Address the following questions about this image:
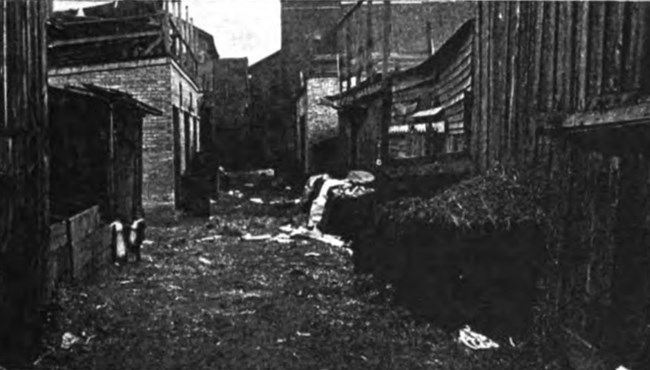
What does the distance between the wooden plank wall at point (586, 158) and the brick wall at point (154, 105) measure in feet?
34.1

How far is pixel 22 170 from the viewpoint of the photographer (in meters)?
4.94

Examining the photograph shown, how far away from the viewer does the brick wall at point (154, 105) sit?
50.0 ft

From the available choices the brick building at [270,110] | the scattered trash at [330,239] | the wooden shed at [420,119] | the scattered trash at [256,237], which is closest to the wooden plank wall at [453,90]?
the wooden shed at [420,119]

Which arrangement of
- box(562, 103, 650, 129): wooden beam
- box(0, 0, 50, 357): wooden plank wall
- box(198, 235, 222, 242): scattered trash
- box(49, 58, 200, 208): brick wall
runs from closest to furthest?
1. box(562, 103, 650, 129): wooden beam
2. box(0, 0, 50, 357): wooden plank wall
3. box(198, 235, 222, 242): scattered trash
4. box(49, 58, 200, 208): brick wall

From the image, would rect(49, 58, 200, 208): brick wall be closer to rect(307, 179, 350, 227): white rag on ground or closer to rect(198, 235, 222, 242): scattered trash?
rect(198, 235, 222, 242): scattered trash

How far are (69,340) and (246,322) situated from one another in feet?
6.01

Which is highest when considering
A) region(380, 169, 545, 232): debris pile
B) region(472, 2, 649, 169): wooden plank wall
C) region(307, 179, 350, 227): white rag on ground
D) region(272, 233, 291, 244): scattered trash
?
region(472, 2, 649, 169): wooden plank wall

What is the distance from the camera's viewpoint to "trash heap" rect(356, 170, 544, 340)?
5703mm

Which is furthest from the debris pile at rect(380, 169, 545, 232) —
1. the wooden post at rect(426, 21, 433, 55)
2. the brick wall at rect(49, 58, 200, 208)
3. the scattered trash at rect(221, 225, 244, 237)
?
the wooden post at rect(426, 21, 433, 55)

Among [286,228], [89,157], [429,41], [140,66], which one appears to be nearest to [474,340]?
[89,157]

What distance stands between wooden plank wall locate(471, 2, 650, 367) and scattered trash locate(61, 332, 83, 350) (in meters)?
4.45

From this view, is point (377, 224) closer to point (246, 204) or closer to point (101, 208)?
point (101, 208)

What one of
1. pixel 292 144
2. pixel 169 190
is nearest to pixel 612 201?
pixel 169 190

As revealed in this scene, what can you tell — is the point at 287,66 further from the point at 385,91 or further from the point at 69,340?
the point at 69,340
